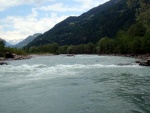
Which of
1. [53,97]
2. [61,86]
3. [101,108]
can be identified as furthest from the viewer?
[61,86]

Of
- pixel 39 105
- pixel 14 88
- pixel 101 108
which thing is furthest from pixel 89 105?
pixel 14 88

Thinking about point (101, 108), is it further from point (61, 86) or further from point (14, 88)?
point (14, 88)

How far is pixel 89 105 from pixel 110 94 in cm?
363

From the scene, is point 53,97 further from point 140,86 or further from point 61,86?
point 140,86

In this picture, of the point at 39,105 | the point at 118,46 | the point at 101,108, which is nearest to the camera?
the point at 101,108

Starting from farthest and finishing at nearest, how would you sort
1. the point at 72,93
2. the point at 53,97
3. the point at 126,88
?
the point at 126,88 → the point at 72,93 → the point at 53,97

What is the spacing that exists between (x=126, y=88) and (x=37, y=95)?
25.0 feet

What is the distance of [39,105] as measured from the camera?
17125mm

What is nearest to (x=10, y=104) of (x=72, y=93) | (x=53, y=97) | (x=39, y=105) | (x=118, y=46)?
(x=39, y=105)

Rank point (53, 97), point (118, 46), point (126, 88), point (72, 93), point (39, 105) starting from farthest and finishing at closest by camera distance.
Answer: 1. point (118, 46)
2. point (126, 88)
3. point (72, 93)
4. point (53, 97)
5. point (39, 105)

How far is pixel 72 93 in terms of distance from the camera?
20828mm

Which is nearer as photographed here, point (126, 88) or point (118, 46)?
point (126, 88)

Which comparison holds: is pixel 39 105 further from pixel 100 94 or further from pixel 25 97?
pixel 100 94

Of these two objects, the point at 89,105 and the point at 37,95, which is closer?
the point at 89,105
